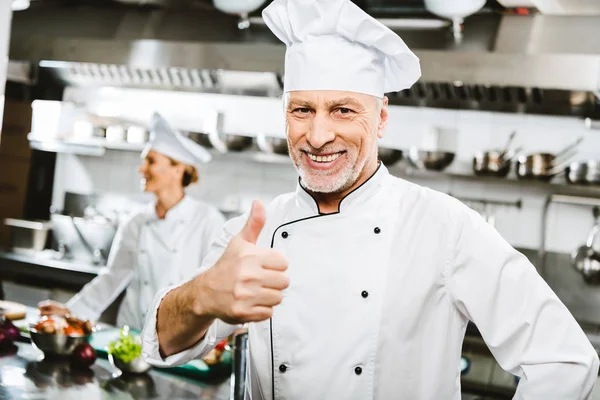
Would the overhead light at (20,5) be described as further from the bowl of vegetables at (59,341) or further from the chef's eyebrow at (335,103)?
the chef's eyebrow at (335,103)

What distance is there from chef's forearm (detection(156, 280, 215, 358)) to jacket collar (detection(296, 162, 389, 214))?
541 millimetres

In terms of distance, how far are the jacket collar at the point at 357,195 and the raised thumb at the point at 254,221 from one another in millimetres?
711

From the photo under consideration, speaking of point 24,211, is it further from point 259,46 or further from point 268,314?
point 268,314

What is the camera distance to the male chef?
1.64 meters

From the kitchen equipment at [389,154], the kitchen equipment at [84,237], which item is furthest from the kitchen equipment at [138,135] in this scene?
the kitchen equipment at [389,154]

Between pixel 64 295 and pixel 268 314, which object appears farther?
pixel 64 295

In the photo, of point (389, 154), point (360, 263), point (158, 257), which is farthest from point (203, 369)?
point (389, 154)

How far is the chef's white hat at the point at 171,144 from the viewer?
366 cm

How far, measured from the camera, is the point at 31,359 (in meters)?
2.45

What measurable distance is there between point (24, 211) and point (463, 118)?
392 cm

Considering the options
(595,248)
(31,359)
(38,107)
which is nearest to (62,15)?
(38,107)

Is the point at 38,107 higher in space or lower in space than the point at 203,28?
lower

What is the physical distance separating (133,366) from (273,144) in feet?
8.90

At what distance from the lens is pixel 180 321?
1.36 m
